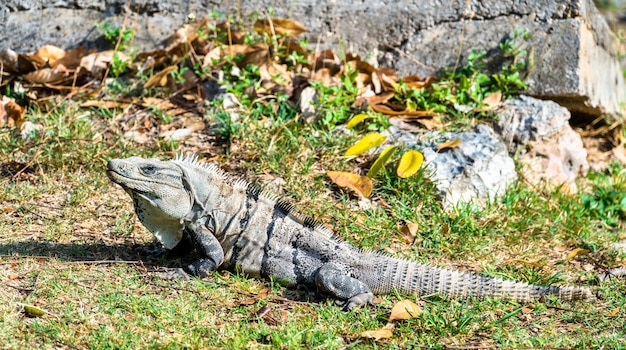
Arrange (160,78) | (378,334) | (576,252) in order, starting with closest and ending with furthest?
(378,334) < (576,252) < (160,78)

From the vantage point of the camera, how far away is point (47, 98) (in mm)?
6746

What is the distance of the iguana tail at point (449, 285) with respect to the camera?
4.40 metres

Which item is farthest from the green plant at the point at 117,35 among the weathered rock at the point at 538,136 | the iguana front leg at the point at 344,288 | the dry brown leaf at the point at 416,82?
the iguana front leg at the point at 344,288

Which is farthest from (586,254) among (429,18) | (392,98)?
(429,18)

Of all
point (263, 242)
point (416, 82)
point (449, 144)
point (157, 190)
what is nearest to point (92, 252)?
point (157, 190)

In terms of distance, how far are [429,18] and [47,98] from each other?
361cm

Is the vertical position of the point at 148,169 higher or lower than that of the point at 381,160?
higher

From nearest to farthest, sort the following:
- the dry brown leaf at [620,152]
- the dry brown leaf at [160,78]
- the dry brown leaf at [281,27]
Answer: the dry brown leaf at [160,78]
the dry brown leaf at [281,27]
the dry brown leaf at [620,152]

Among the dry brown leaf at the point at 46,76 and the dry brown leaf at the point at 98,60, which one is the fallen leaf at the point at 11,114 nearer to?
the dry brown leaf at the point at 46,76

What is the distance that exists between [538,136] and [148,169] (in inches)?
151

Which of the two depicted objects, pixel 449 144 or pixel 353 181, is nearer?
pixel 353 181

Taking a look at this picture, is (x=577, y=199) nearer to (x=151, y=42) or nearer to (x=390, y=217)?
(x=390, y=217)

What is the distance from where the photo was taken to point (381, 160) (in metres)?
5.77

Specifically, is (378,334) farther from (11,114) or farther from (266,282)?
(11,114)
